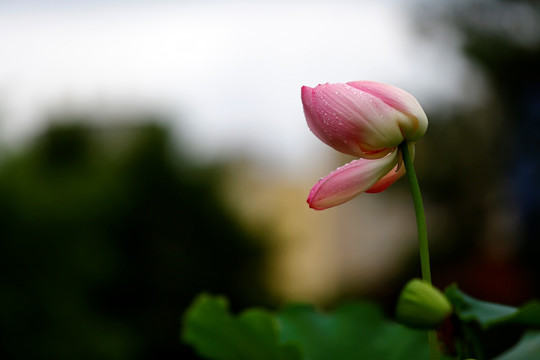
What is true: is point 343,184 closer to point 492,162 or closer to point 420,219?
point 420,219

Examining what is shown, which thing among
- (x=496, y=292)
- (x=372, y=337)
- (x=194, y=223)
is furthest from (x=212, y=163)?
(x=372, y=337)

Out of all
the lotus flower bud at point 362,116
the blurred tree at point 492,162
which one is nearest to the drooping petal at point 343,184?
the lotus flower bud at point 362,116

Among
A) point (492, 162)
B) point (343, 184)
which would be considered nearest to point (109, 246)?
point (343, 184)

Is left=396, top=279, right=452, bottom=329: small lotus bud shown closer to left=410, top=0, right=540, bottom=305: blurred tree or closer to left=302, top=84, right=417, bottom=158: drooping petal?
left=302, top=84, right=417, bottom=158: drooping petal

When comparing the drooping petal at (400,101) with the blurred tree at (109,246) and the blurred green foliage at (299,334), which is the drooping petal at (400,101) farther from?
the blurred tree at (109,246)

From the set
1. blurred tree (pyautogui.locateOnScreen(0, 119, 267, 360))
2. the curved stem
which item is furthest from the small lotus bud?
blurred tree (pyautogui.locateOnScreen(0, 119, 267, 360))

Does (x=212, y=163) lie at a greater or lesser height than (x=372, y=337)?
greater

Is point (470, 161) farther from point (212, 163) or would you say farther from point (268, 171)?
point (212, 163)
